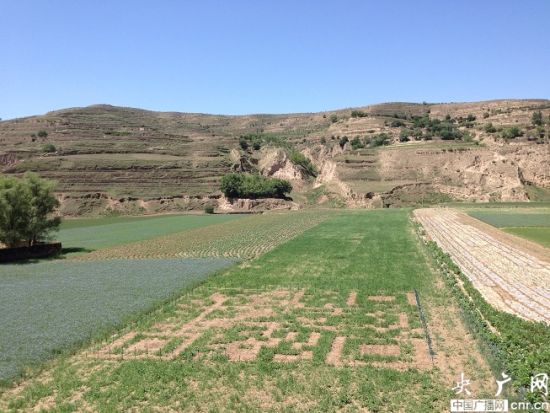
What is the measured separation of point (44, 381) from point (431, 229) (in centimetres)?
4021

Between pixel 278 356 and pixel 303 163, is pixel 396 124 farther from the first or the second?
pixel 278 356

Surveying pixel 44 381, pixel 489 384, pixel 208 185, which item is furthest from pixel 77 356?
pixel 208 185

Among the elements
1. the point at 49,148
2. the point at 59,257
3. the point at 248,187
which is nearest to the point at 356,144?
the point at 248,187

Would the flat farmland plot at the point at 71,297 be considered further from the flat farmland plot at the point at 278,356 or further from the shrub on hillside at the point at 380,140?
the shrub on hillside at the point at 380,140

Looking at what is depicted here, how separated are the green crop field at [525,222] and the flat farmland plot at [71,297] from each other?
1043 inches

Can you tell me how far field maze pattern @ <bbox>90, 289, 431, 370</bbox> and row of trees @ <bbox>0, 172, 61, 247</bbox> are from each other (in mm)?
23395

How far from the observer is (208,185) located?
96.8 metres

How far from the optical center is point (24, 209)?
123ft

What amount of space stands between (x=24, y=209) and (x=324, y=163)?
78.9m

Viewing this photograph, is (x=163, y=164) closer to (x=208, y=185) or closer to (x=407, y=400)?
(x=208, y=185)

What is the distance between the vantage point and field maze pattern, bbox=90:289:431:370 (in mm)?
13992
